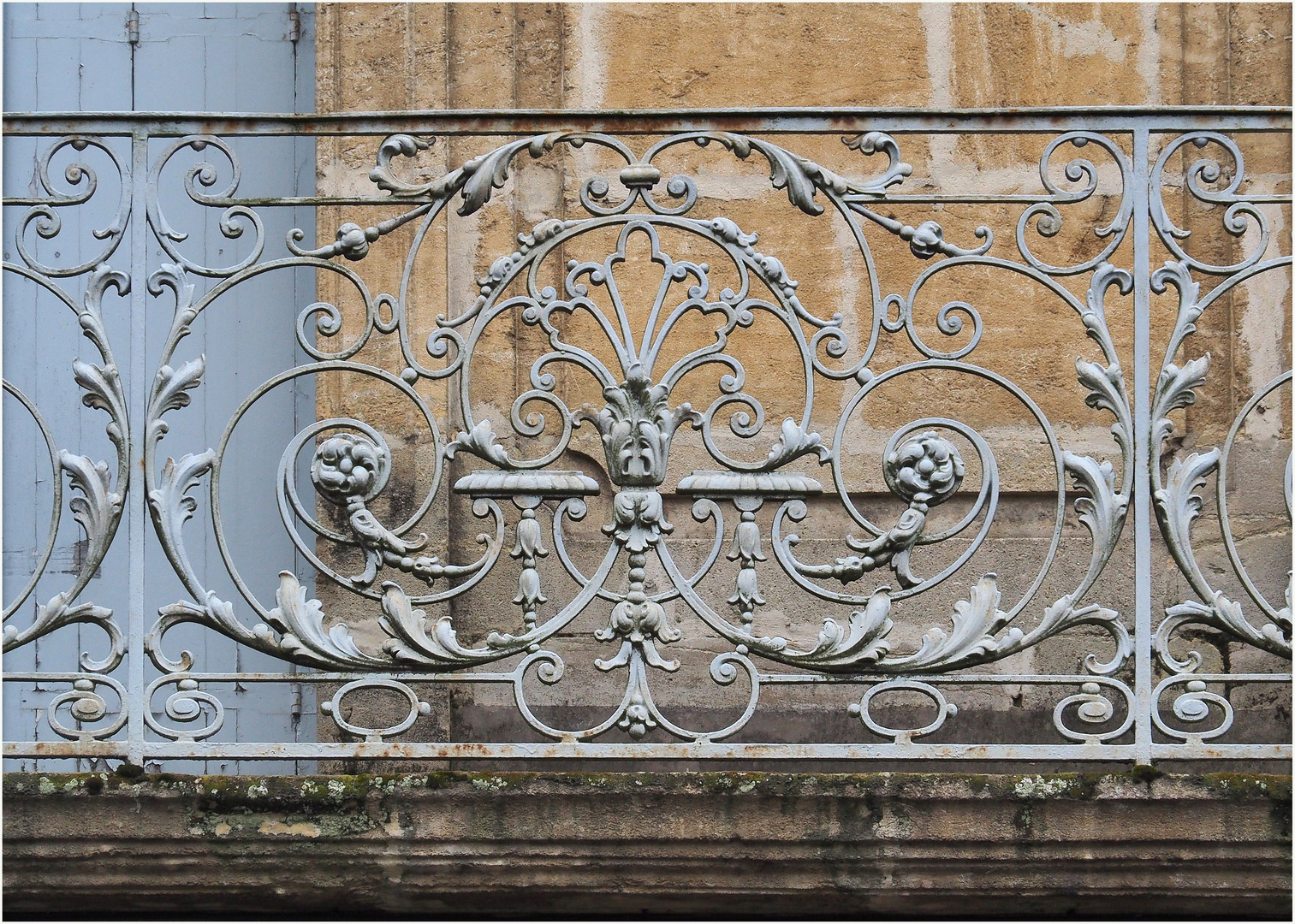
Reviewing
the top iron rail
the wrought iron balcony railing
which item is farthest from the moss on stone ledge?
the top iron rail

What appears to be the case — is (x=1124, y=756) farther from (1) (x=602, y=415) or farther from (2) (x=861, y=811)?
(1) (x=602, y=415)

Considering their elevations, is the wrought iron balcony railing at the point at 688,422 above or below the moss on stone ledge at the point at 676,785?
above

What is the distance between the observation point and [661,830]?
3.07 metres

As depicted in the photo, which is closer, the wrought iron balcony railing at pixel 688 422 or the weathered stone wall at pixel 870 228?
the wrought iron balcony railing at pixel 688 422

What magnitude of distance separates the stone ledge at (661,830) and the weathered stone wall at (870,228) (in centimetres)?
100

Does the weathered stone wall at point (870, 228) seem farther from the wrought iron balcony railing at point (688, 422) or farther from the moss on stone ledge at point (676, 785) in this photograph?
the moss on stone ledge at point (676, 785)

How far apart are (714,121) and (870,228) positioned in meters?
1.30

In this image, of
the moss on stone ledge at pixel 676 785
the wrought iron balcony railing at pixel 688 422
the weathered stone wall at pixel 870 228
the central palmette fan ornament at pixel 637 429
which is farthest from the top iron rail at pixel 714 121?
the moss on stone ledge at pixel 676 785

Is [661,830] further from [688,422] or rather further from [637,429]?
[688,422]

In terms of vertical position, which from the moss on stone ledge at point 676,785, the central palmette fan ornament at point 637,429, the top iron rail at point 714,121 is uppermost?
the top iron rail at point 714,121

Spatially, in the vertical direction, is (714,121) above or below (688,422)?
above

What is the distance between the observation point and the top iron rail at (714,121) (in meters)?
3.06

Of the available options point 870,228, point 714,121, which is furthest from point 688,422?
point 870,228

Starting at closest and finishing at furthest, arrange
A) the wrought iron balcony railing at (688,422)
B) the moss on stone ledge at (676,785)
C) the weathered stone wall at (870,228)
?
1. the moss on stone ledge at (676,785)
2. the wrought iron balcony railing at (688,422)
3. the weathered stone wall at (870,228)
